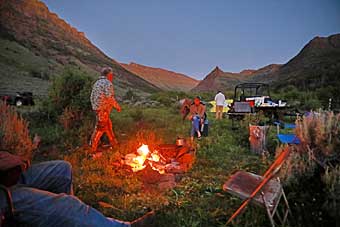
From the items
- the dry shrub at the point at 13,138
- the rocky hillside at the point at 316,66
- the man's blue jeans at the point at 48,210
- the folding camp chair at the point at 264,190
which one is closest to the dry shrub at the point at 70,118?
the dry shrub at the point at 13,138

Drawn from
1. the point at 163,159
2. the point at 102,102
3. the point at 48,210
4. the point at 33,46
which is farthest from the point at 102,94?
the point at 33,46

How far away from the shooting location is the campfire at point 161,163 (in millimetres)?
4355

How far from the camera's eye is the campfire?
4355 mm

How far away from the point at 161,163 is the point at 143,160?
0.38 m

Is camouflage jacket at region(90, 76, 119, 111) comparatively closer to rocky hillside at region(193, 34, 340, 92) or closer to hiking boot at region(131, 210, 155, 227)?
hiking boot at region(131, 210, 155, 227)

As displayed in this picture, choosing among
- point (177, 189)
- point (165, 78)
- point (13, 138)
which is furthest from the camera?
point (165, 78)

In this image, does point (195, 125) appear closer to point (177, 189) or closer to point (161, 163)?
point (161, 163)

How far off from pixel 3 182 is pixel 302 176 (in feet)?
9.66

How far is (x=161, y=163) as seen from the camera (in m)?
5.05

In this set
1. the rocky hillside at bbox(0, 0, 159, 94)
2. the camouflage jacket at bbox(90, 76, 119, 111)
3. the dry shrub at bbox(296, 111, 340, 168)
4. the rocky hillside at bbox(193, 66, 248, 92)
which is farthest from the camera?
the rocky hillside at bbox(193, 66, 248, 92)

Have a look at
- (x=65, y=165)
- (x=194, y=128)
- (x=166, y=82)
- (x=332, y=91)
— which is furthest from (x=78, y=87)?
(x=166, y=82)

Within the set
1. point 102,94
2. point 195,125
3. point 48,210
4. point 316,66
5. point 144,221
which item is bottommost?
point 144,221

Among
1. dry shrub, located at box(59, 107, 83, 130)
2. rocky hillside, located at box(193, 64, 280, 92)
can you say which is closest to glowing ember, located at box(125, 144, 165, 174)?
dry shrub, located at box(59, 107, 83, 130)

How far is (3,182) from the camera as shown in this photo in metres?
1.82
